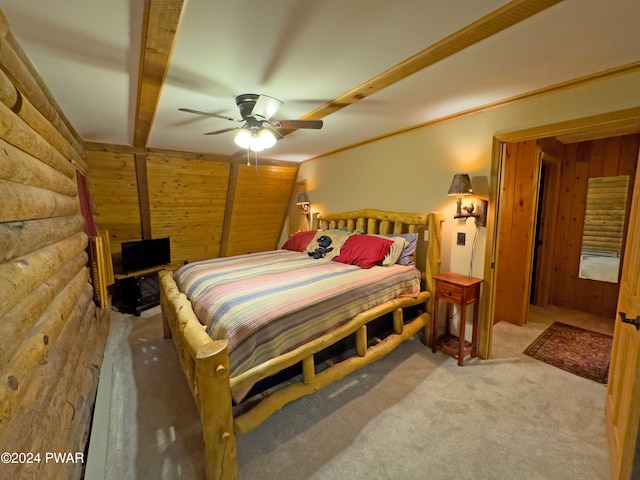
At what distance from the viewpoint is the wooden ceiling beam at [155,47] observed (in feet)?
3.76

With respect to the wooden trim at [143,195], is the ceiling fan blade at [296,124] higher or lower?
higher

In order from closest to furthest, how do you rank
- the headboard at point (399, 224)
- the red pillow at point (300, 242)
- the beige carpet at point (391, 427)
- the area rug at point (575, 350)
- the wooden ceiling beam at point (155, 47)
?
1. the wooden ceiling beam at point (155, 47)
2. the beige carpet at point (391, 427)
3. the area rug at point (575, 350)
4. the headboard at point (399, 224)
5. the red pillow at point (300, 242)

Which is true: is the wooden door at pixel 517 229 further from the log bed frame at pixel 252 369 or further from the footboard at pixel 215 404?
the footboard at pixel 215 404

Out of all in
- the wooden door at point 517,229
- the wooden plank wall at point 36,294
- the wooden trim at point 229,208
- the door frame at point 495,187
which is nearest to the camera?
the wooden plank wall at point 36,294

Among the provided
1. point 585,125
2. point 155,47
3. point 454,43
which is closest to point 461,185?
point 585,125

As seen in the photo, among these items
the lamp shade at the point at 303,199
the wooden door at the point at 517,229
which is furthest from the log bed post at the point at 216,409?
the lamp shade at the point at 303,199

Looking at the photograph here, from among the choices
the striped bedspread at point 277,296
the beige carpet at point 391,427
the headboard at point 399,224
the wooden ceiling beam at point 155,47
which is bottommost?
the beige carpet at point 391,427

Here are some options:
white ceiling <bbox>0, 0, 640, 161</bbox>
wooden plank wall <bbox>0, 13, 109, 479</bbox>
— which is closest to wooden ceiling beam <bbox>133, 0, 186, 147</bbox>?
white ceiling <bbox>0, 0, 640, 161</bbox>

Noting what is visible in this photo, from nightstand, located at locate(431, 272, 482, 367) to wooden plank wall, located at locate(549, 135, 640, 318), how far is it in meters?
→ 2.24

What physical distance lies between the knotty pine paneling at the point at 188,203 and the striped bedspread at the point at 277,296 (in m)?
1.85

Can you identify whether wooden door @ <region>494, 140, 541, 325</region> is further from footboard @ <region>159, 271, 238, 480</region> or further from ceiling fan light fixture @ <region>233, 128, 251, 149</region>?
footboard @ <region>159, 271, 238, 480</region>

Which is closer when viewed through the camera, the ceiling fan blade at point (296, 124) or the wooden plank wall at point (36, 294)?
the wooden plank wall at point (36, 294)

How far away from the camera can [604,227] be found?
3389mm

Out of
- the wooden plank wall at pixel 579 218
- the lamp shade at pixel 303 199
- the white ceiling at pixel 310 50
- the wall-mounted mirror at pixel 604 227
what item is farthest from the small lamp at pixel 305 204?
the wall-mounted mirror at pixel 604 227
